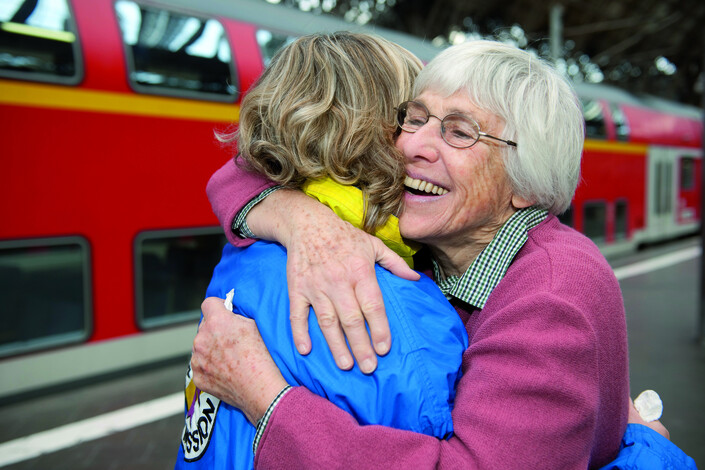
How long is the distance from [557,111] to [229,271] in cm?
95

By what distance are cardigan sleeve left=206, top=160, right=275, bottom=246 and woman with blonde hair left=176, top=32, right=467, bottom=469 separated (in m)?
0.06

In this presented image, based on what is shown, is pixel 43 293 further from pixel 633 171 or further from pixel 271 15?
pixel 633 171

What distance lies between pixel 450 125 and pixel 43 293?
12.3 feet

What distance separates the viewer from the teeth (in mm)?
1624

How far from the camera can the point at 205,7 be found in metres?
5.12

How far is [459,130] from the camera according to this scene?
1594 mm

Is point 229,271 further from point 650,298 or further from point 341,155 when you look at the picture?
point 650,298

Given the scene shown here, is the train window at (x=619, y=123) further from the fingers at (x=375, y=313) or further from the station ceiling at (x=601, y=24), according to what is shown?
the fingers at (x=375, y=313)

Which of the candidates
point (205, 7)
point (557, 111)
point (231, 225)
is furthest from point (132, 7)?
point (557, 111)

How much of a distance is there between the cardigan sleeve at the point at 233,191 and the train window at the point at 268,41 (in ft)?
13.1

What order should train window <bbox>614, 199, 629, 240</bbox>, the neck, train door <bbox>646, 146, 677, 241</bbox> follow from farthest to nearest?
train door <bbox>646, 146, 677, 241</bbox> → train window <bbox>614, 199, 629, 240</bbox> → the neck

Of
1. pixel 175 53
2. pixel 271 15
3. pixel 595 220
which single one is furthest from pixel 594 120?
pixel 175 53

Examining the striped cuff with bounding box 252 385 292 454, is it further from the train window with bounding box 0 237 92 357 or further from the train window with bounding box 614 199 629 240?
the train window with bounding box 614 199 629 240

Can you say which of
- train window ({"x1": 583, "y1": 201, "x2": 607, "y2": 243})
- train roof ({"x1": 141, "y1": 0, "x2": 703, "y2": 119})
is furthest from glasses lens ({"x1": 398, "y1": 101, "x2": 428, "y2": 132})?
train window ({"x1": 583, "y1": 201, "x2": 607, "y2": 243})
